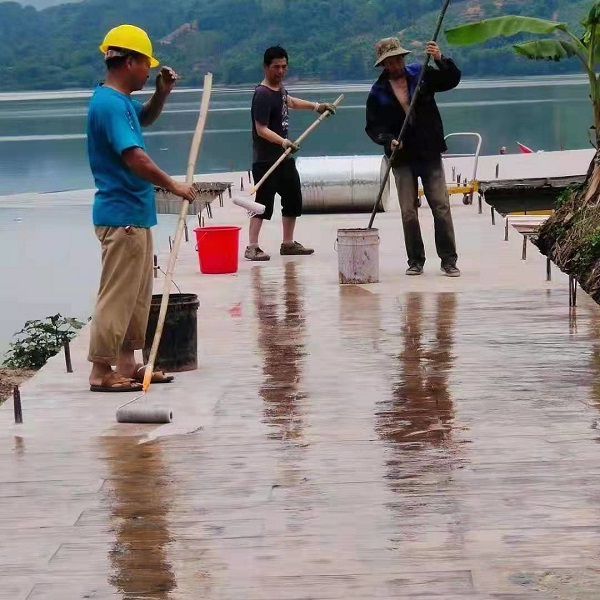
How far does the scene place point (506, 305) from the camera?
9.00m

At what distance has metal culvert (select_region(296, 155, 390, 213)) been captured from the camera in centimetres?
1492

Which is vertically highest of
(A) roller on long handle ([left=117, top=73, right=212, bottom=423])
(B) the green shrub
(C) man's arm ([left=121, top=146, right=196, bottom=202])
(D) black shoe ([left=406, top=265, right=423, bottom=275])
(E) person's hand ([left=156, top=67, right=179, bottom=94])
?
(E) person's hand ([left=156, top=67, right=179, bottom=94])

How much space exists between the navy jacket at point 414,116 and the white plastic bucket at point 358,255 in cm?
60

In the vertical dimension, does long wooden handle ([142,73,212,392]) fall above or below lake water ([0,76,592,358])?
above

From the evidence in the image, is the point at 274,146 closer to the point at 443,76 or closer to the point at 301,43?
the point at 443,76

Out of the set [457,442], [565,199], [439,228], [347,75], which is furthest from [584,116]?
[347,75]

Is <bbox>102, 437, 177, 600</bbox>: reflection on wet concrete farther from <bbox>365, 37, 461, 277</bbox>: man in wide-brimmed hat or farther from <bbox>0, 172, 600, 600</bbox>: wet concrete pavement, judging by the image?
<bbox>365, 37, 461, 277</bbox>: man in wide-brimmed hat

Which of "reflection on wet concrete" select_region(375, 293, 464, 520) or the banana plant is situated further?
the banana plant

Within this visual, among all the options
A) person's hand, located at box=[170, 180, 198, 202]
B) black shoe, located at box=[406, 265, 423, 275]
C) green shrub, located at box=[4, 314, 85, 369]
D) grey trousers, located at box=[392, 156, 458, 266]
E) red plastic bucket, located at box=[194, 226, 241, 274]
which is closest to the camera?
person's hand, located at box=[170, 180, 198, 202]

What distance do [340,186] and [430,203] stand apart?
15.6 ft

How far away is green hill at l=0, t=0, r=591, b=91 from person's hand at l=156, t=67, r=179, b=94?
123978mm

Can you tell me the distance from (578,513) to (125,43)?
3.00 meters

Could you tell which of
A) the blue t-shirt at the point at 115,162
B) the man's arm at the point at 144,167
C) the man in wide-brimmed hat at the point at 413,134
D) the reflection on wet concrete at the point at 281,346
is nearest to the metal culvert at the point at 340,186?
the reflection on wet concrete at the point at 281,346

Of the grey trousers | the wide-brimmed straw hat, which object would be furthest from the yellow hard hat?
the grey trousers
